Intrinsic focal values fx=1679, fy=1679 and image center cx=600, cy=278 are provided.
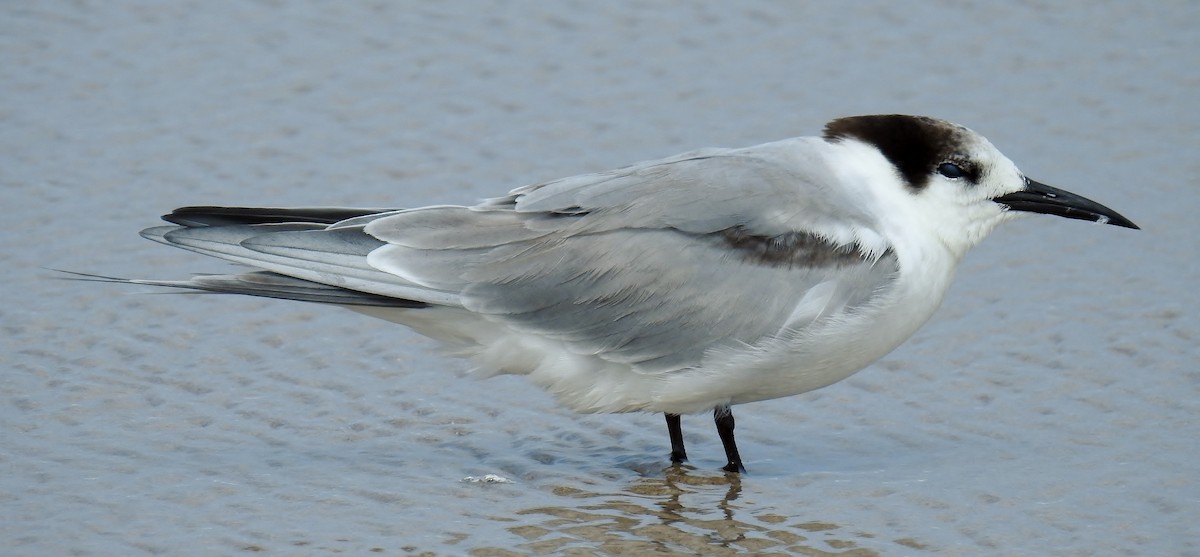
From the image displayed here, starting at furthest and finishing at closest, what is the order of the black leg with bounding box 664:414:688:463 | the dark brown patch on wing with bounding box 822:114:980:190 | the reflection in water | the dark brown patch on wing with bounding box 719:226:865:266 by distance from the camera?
the black leg with bounding box 664:414:688:463 → the dark brown patch on wing with bounding box 822:114:980:190 → the dark brown patch on wing with bounding box 719:226:865:266 → the reflection in water

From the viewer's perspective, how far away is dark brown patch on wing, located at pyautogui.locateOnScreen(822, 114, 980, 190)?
5.20m

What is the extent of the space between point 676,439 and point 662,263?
0.68 meters

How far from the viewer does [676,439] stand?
214 inches

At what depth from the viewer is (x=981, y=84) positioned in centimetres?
829

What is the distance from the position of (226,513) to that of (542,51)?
4323 mm

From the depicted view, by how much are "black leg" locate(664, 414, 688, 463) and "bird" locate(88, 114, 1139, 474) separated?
149 mm

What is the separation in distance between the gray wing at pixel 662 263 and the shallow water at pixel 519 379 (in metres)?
0.51

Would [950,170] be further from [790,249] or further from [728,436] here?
[728,436]

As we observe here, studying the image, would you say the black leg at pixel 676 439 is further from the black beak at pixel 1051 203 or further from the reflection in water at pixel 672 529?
the black beak at pixel 1051 203

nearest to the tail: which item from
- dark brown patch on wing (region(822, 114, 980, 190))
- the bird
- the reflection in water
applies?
the bird

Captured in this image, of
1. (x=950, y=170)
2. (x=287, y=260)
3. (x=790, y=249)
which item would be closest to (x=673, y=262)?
(x=790, y=249)

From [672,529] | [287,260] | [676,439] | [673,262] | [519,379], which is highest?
[673,262]

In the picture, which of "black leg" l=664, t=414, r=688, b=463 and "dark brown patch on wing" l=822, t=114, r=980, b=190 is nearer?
"dark brown patch on wing" l=822, t=114, r=980, b=190

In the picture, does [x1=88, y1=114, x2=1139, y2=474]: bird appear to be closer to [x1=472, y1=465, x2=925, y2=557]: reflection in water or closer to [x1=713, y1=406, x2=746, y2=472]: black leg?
[x1=713, y1=406, x2=746, y2=472]: black leg
